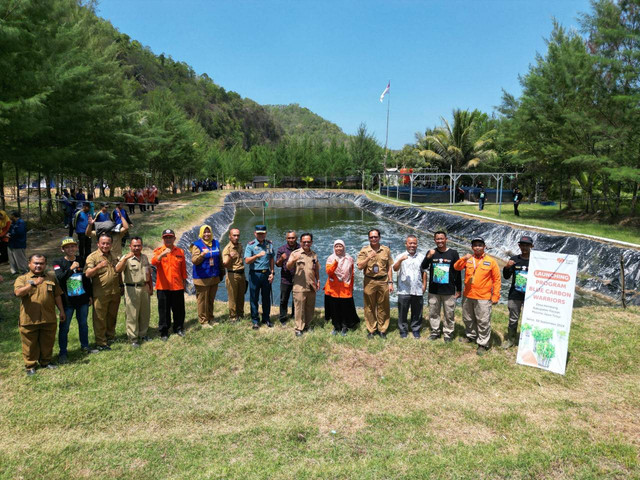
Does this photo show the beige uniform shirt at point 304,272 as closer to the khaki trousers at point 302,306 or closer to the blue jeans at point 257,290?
the khaki trousers at point 302,306

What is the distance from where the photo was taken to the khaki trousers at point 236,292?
22.9 ft

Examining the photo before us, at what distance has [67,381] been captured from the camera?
523cm

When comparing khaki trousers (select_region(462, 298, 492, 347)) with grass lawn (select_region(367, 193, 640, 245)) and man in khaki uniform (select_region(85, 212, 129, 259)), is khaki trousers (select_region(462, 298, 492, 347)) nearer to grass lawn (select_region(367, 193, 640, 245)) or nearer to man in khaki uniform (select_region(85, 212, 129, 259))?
man in khaki uniform (select_region(85, 212, 129, 259))

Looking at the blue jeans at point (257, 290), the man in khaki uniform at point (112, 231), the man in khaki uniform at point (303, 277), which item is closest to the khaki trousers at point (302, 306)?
the man in khaki uniform at point (303, 277)

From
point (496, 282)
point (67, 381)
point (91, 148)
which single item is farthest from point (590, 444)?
point (91, 148)

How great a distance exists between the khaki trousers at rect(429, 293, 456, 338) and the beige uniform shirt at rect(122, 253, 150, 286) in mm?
4653

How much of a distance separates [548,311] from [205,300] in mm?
5541

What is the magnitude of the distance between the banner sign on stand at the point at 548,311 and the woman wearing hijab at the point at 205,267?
5028 mm

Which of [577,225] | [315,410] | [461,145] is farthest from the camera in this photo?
[461,145]

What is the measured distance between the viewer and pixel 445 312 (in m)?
6.40

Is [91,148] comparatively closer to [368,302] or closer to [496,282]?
[368,302]

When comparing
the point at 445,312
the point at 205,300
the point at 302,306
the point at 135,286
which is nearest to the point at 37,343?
the point at 135,286

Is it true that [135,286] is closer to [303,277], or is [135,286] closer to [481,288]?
[303,277]

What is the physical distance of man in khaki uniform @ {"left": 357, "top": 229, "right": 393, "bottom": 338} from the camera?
643 cm
